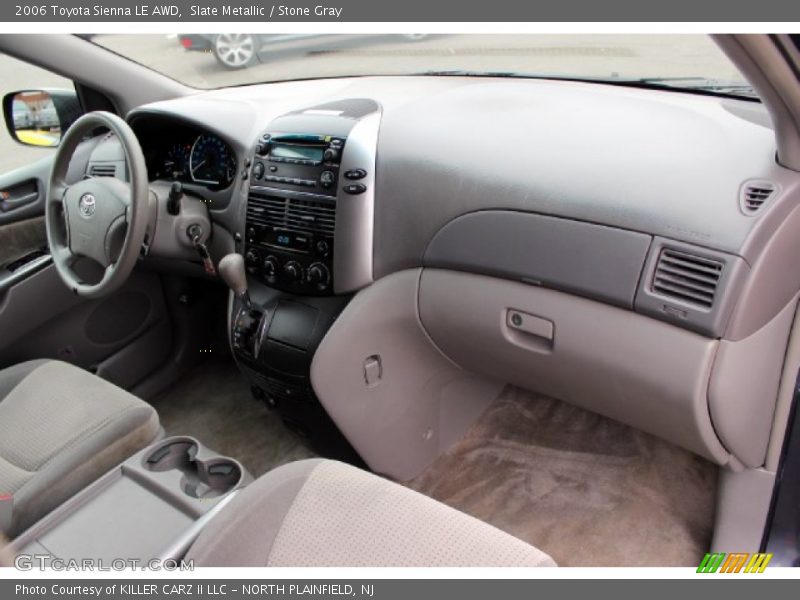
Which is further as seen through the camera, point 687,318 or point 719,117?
point 719,117

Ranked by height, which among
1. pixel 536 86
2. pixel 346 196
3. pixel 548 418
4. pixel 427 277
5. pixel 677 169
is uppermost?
pixel 536 86

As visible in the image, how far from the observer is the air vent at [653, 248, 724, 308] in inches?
48.4

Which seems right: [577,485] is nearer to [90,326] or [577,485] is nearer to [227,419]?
[227,419]

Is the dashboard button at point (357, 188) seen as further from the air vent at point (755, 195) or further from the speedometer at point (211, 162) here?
the air vent at point (755, 195)

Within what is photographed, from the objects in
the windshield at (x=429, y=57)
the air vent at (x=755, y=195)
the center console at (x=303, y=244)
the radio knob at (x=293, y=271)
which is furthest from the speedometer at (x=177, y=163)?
the air vent at (x=755, y=195)

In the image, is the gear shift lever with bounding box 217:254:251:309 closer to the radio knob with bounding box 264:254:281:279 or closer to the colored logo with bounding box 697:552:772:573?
the radio knob with bounding box 264:254:281:279

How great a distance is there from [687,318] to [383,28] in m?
0.91

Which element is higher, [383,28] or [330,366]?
[383,28]

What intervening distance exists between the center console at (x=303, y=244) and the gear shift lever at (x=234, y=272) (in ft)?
0.20

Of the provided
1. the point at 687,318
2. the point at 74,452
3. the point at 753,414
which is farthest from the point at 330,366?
the point at 753,414

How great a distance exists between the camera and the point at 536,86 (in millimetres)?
1708

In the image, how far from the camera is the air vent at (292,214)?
1.69 m

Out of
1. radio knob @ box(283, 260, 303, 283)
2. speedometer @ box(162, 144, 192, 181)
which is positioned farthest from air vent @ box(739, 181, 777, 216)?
speedometer @ box(162, 144, 192, 181)

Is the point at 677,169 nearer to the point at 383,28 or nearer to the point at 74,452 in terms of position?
the point at 383,28
